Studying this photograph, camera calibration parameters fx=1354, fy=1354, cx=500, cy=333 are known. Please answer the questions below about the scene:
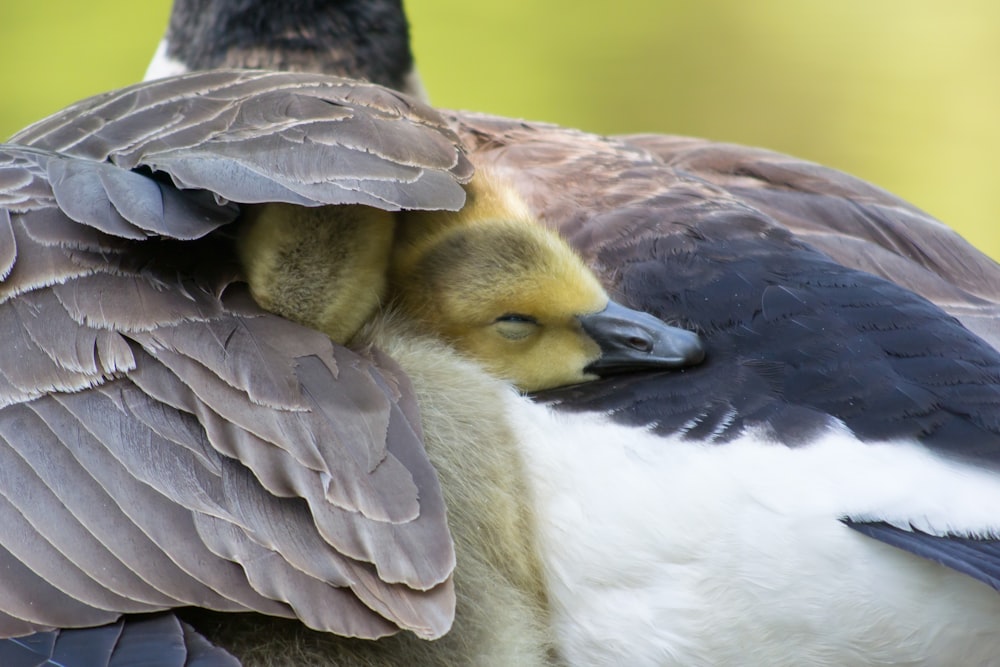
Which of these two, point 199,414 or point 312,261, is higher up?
point 312,261

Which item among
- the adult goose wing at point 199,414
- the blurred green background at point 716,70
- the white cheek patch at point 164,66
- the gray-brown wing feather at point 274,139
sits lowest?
the blurred green background at point 716,70

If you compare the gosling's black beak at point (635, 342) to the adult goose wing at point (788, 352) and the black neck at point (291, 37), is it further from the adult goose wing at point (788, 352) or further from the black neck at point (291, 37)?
the black neck at point (291, 37)

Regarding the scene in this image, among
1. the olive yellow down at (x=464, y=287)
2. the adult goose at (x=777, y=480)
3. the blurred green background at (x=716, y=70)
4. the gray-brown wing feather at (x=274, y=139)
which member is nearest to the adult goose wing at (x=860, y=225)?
the adult goose at (x=777, y=480)

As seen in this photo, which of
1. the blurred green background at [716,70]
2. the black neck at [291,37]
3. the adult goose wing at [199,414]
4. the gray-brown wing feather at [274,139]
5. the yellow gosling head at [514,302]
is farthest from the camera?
the blurred green background at [716,70]

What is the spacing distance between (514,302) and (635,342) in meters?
0.14

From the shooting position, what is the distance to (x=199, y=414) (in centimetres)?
129

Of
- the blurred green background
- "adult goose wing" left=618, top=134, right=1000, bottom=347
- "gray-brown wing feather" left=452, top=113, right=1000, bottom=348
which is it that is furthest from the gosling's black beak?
the blurred green background

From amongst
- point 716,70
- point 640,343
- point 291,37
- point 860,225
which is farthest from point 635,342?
point 716,70

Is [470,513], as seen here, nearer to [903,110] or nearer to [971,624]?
[971,624]

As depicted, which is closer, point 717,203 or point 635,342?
point 635,342

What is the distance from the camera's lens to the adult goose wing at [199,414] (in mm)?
1237

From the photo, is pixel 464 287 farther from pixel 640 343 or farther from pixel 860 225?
pixel 860 225

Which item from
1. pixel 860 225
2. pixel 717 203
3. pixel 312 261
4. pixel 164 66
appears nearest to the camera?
pixel 312 261

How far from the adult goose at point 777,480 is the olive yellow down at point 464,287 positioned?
44 mm
